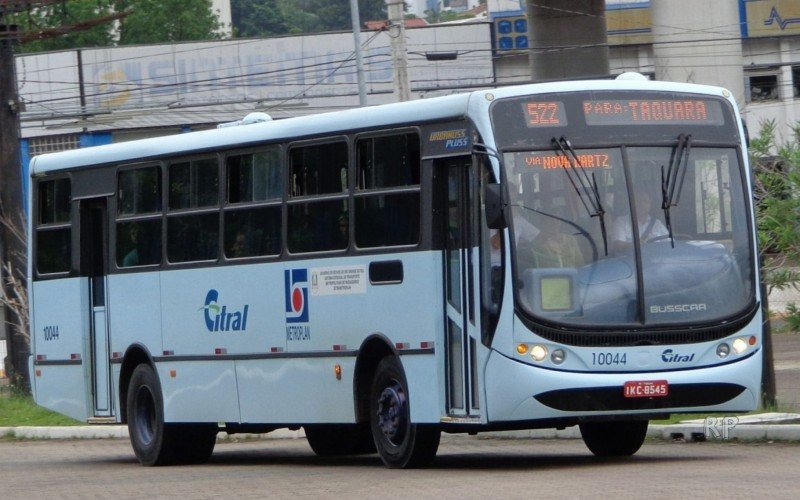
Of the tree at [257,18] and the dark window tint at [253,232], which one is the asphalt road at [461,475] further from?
the tree at [257,18]

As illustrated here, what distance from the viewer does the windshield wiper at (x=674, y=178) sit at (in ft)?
41.0

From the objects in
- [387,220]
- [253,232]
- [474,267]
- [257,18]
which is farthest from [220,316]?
[257,18]

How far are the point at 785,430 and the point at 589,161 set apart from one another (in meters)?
3.73

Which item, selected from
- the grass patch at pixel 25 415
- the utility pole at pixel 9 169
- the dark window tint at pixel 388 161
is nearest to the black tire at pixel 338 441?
the dark window tint at pixel 388 161

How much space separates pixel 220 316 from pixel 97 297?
7.76 ft

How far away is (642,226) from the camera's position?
40.6 feet

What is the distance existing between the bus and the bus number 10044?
11mm

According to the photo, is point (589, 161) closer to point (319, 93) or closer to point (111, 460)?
point (111, 460)

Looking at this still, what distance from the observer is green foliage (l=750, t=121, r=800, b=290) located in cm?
1469

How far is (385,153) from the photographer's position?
44.6 feet

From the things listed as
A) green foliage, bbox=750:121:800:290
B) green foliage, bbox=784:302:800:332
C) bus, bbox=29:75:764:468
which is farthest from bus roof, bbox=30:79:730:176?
green foliage, bbox=784:302:800:332

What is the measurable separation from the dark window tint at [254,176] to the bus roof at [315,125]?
144mm

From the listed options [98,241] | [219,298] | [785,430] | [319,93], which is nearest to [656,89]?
[785,430]

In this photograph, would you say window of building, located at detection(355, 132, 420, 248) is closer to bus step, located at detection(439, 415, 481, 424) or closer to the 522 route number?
bus step, located at detection(439, 415, 481, 424)
